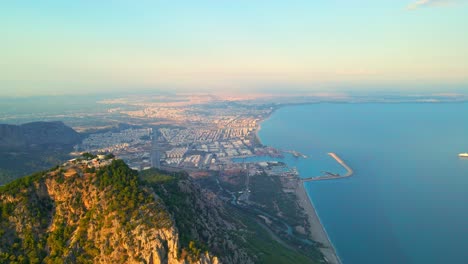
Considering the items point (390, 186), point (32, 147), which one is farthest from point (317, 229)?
point (32, 147)

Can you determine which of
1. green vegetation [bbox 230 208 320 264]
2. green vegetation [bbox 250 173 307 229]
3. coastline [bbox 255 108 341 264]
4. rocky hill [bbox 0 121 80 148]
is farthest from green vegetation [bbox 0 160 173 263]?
rocky hill [bbox 0 121 80 148]

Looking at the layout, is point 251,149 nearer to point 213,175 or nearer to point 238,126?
point 213,175

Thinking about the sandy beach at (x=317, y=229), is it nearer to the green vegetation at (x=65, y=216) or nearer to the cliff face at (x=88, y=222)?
the cliff face at (x=88, y=222)

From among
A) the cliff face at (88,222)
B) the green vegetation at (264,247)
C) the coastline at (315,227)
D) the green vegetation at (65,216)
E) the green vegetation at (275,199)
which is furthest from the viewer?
the green vegetation at (275,199)

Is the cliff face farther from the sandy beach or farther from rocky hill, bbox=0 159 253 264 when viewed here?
the sandy beach

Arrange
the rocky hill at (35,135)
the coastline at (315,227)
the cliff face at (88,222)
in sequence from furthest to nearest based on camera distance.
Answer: the rocky hill at (35,135) < the coastline at (315,227) < the cliff face at (88,222)

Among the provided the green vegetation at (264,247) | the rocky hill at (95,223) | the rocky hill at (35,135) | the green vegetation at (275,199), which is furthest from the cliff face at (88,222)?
the rocky hill at (35,135)
